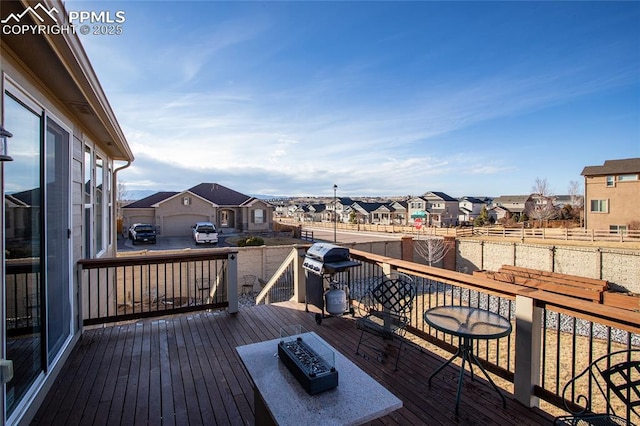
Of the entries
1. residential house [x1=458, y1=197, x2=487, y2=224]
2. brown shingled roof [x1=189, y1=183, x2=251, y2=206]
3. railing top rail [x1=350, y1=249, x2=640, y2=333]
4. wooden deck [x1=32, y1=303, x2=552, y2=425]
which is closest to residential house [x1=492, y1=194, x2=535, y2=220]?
residential house [x1=458, y1=197, x2=487, y2=224]

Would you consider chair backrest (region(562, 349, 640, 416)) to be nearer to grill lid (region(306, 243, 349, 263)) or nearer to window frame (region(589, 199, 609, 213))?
→ grill lid (region(306, 243, 349, 263))

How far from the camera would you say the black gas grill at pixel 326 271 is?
409cm

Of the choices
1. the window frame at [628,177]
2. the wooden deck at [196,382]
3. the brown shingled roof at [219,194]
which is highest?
the window frame at [628,177]

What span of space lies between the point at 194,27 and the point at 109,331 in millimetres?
4816

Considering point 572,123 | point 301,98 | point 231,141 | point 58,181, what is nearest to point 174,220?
point 231,141

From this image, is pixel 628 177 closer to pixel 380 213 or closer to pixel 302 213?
pixel 380 213

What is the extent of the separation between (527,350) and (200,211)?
910 inches

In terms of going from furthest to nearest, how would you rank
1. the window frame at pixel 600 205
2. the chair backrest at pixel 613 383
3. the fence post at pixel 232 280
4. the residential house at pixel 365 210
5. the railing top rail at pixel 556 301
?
the residential house at pixel 365 210, the window frame at pixel 600 205, the fence post at pixel 232 280, the railing top rail at pixel 556 301, the chair backrest at pixel 613 383

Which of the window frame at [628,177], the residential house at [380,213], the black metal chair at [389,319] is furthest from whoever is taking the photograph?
the residential house at [380,213]

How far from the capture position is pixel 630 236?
639 inches

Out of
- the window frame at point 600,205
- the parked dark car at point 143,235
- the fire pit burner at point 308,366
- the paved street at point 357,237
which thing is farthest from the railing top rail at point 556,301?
the window frame at point 600,205

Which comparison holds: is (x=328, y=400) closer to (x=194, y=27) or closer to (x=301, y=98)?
(x=194, y=27)

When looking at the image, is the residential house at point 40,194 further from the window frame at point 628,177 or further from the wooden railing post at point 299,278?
the window frame at point 628,177

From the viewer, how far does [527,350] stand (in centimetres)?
240
